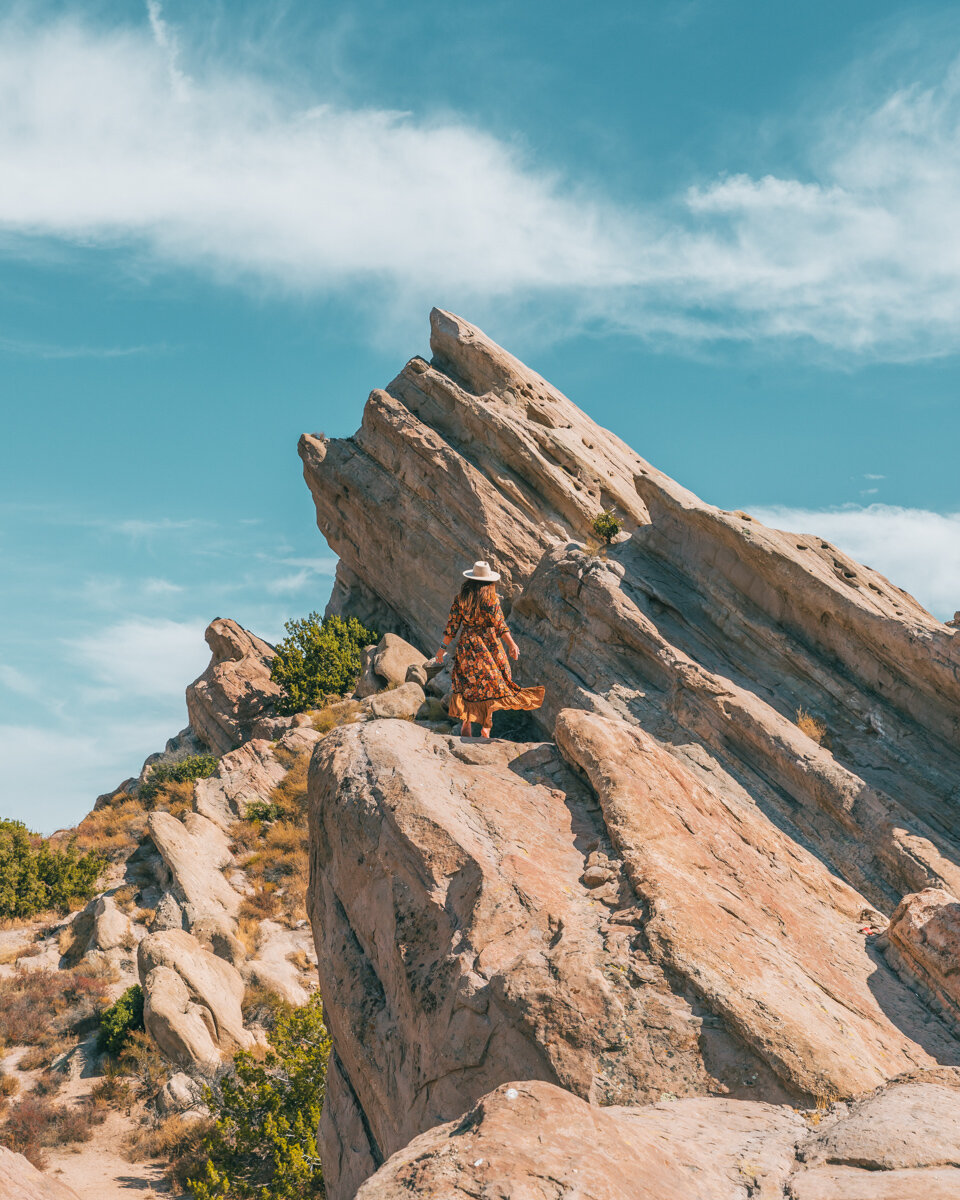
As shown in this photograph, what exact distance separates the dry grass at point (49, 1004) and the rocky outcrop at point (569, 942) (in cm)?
1011

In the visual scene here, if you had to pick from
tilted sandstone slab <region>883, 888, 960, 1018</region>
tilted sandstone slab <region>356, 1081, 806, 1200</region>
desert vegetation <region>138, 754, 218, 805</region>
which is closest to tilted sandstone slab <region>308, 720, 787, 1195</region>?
tilted sandstone slab <region>356, 1081, 806, 1200</region>

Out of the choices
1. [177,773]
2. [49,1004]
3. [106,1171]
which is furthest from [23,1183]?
[177,773]

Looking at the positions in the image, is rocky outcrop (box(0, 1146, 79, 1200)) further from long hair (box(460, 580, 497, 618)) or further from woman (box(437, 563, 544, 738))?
long hair (box(460, 580, 497, 618))

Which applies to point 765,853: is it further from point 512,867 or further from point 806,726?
point 806,726

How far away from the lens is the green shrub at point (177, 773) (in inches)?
1217

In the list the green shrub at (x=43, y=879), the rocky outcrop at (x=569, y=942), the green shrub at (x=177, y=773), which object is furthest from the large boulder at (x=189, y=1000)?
the green shrub at (x=177, y=773)

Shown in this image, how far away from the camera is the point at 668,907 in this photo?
6.87 meters

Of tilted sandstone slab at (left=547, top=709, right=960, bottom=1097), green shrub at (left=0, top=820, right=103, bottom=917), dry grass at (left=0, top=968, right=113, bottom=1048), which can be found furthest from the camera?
green shrub at (left=0, top=820, right=103, bottom=917)

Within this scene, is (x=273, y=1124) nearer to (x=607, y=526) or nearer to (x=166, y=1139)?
(x=166, y=1139)

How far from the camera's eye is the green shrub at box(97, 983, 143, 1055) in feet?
52.1

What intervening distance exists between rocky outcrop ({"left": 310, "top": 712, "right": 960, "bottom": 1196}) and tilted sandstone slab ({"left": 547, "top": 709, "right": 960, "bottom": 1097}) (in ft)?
0.08

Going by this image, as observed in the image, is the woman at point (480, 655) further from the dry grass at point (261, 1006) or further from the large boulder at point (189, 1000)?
the large boulder at point (189, 1000)

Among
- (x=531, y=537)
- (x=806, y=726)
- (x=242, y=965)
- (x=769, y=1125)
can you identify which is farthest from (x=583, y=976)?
(x=531, y=537)

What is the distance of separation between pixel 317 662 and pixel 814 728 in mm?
19995
